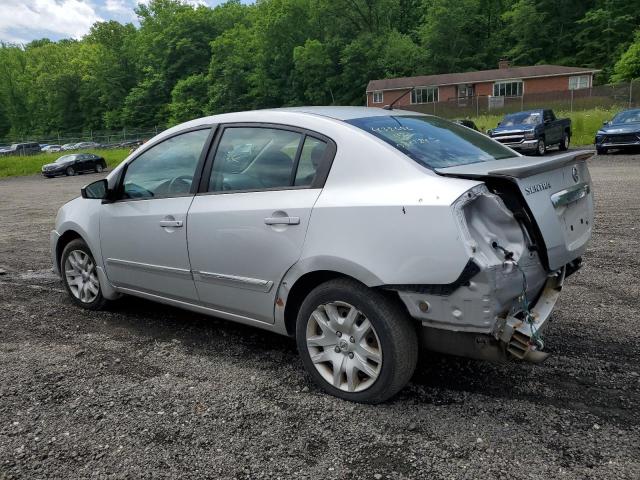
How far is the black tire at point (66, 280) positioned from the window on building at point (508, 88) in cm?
5593

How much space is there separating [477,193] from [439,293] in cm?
54

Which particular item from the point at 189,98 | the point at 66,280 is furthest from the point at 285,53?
the point at 66,280

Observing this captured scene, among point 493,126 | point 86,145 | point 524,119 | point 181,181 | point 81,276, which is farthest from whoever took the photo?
point 86,145

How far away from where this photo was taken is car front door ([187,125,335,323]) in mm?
3330

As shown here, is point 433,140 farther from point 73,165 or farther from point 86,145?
point 86,145

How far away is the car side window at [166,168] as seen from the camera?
4086mm

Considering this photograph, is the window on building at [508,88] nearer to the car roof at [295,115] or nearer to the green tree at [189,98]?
the green tree at [189,98]

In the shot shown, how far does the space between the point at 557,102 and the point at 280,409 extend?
39.1m

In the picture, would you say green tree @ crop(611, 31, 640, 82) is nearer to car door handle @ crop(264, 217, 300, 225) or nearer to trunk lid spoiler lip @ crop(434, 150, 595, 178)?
trunk lid spoiler lip @ crop(434, 150, 595, 178)

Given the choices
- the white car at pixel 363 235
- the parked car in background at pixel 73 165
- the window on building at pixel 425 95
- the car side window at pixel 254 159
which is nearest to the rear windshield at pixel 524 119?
the white car at pixel 363 235

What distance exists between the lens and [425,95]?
58.7 meters

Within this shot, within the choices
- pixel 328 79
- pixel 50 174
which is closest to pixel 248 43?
pixel 328 79

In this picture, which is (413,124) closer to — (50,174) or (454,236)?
(454,236)

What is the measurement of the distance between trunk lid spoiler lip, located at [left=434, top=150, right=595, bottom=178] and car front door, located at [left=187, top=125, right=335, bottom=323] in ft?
2.54
